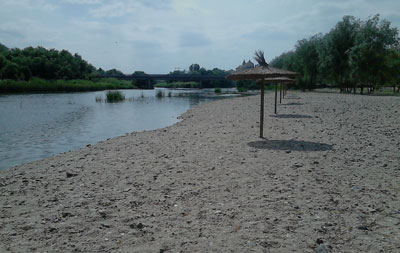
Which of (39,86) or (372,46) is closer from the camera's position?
(372,46)

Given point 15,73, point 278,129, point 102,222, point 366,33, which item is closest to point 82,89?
point 15,73

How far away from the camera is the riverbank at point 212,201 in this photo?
3.87 meters

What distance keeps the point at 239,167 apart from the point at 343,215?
306 cm

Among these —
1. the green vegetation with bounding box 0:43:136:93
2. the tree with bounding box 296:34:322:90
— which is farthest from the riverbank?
the green vegetation with bounding box 0:43:136:93

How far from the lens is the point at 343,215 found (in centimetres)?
445

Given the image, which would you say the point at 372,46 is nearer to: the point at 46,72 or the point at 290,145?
the point at 290,145

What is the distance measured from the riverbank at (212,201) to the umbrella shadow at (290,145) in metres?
0.05

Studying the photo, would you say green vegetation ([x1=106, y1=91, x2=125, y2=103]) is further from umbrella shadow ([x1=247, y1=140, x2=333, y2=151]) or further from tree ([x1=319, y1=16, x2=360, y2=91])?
umbrella shadow ([x1=247, y1=140, x2=333, y2=151])

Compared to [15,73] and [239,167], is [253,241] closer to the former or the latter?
[239,167]

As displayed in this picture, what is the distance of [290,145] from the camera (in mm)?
9562

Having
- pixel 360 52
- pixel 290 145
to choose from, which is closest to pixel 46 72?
pixel 360 52

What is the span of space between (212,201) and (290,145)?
5124mm

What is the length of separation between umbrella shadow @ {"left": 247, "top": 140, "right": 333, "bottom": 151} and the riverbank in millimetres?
55

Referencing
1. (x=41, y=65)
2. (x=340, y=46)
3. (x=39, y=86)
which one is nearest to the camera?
(x=340, y=46)
